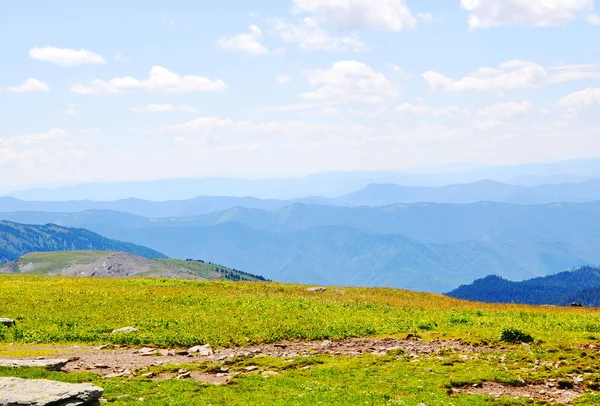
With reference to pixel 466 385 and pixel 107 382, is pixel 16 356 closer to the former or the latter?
pixel 107 382

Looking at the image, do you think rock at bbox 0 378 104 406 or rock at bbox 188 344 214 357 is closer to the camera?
rock at bbox 0 378 104 406

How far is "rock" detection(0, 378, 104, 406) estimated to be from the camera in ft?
55.4

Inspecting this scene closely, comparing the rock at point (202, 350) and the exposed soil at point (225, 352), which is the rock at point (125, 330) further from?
the rock at point (202, 350)

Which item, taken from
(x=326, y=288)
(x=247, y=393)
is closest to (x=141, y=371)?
(x=247, y=393)

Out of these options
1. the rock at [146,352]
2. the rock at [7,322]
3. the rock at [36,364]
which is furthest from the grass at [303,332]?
the rock at [146,352]

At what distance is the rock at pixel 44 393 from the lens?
16.9m

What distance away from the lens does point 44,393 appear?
17266mm

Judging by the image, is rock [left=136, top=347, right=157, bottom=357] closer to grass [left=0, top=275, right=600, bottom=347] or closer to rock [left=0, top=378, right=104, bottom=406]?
grass [left=0, top=275, right=600, bottom=347]

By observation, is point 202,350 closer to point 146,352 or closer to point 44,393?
point 146,352

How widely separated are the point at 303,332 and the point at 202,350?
7672mm

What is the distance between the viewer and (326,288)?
198ft

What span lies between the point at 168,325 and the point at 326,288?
2693 cm

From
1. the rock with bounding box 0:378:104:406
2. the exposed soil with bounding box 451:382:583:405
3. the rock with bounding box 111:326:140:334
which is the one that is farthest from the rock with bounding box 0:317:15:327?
the exposed soil with bounding box 451:382:583:405

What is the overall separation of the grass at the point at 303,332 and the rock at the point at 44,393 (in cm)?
241
